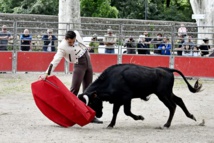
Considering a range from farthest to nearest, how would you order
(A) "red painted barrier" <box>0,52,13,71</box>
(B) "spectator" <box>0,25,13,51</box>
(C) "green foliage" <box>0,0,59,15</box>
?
(C) "green foliage" <box>0,0,59,15</box> → (B) "spectator" <box>0,25,13,51</box> → (A) "red painted barrier" <box>0,52,13,71</box>

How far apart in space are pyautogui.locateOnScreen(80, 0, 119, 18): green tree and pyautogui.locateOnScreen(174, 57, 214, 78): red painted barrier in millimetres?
19467

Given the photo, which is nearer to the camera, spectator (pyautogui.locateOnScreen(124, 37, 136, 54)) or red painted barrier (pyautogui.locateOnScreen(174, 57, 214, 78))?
red painted barrier (pyautogui.locateOnScreen(174, 57, 214, 78))

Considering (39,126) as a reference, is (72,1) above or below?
above

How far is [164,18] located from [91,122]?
38.4m

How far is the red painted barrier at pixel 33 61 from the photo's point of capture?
73.4 ft

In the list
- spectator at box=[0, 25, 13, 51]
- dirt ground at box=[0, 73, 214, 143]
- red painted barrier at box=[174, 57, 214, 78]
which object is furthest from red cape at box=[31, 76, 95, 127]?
spectator at box=[0, 25, 13, 51]

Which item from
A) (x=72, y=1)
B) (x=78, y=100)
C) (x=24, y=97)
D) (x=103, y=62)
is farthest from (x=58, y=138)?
(x=72, y=1)

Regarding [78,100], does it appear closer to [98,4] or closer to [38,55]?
[38,55]

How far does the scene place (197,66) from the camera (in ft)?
71.9

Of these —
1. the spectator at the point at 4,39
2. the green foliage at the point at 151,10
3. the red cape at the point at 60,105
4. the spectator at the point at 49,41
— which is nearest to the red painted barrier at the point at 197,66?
the spectator at the point at 49,41

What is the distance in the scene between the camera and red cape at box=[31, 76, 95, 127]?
36.2ft

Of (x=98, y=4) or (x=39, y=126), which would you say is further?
(x=98, y=4)

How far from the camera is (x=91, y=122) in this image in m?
11.9

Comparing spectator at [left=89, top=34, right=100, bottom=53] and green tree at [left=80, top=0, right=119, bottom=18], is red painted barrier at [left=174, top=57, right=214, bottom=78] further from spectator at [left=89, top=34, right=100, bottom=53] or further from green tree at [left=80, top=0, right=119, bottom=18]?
green tree at [left=80, top=0, right=119, bottom=18]
